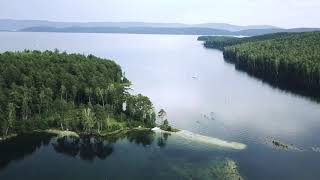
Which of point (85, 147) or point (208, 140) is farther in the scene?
point (208, 140)

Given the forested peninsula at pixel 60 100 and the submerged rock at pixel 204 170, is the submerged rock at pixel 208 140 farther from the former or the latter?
the submerged rock at pixel 204 170

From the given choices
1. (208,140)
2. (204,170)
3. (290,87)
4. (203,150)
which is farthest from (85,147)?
(290,87)

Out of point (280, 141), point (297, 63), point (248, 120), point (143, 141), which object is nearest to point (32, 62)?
point (143, 141)

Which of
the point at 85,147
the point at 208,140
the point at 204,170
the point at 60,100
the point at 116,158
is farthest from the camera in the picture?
the point at 60,100

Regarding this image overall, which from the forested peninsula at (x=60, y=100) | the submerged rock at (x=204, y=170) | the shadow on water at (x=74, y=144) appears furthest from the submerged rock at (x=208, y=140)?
the submerged rock at (x=204, y=170)

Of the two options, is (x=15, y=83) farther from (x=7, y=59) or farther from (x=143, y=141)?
(x=143, y=141)

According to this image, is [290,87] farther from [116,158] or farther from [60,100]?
[116,158]
